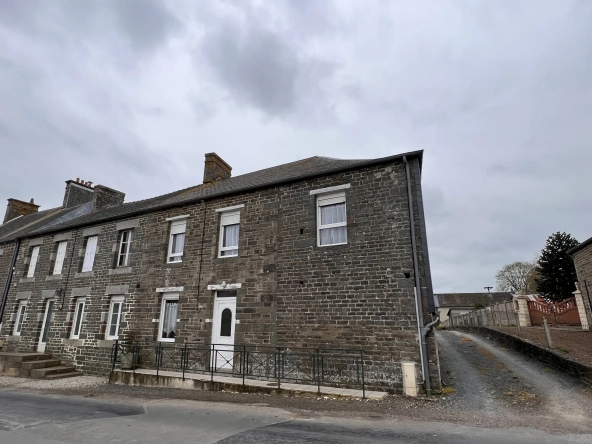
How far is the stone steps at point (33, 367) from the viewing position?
39.3 feet

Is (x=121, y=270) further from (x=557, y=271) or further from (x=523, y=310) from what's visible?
(x=557, y=271)

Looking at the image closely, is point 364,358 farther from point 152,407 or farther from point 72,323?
point 72,323

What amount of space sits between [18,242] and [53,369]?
8672mm

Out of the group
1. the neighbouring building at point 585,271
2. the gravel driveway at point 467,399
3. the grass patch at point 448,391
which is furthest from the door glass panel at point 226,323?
the neighbouring building at point 585,271

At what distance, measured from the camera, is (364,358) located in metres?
8.41

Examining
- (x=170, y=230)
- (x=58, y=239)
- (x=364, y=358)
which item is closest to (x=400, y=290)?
(x=364, y=358)

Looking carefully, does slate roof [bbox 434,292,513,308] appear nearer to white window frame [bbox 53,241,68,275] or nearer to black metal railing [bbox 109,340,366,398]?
black metal railing [bbox 109,340,366,398]

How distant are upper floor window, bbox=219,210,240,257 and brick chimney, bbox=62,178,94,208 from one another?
1559 centimetres

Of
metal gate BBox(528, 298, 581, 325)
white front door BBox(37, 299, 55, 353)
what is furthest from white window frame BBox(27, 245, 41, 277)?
metal gate BBox(528, 298, 581, 325)

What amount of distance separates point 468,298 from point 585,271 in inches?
1642

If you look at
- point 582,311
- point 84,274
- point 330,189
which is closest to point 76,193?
point 84,274

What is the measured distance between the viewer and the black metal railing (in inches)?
335

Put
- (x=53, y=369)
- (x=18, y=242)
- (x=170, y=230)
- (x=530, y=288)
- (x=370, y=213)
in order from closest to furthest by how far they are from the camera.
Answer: (x=370, y=213) → (x=53, y=369) → (x=170, y=230) → (x=18, y=242) → (x=530, y=288)

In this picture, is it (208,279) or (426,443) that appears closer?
(426,443)
